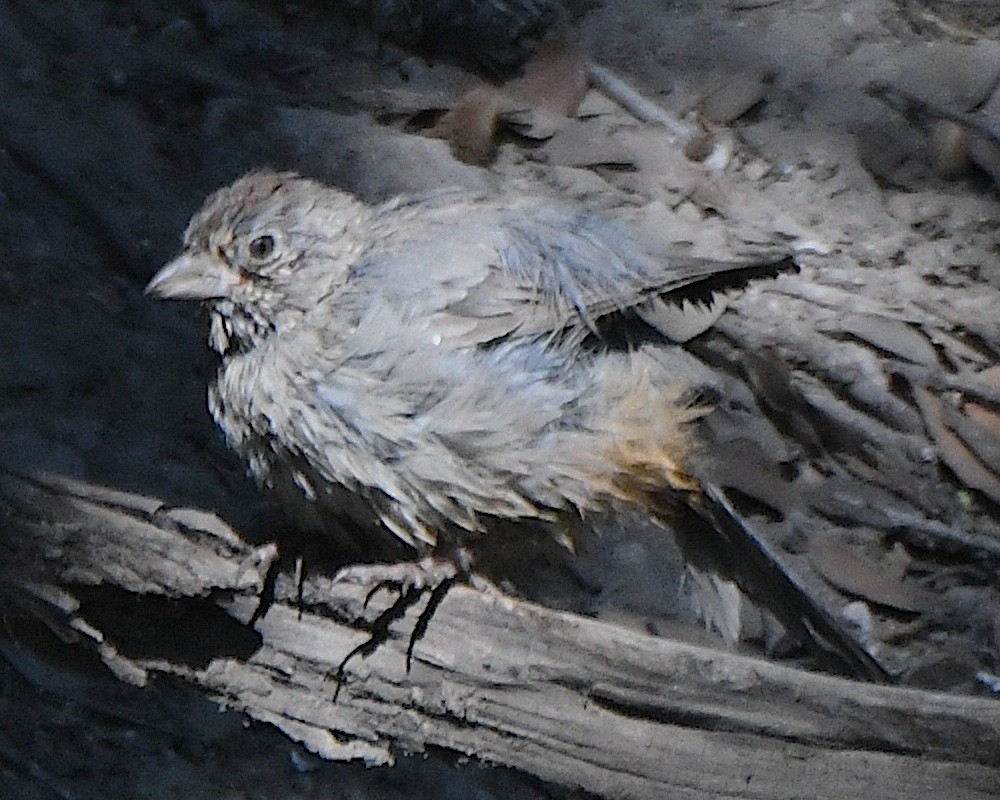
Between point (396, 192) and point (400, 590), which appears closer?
point (400, 590)

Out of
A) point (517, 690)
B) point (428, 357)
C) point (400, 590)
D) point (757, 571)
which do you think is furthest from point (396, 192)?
point (517, 690)

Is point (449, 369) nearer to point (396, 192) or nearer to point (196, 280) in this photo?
point (196, 280)

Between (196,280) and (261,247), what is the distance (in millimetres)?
144

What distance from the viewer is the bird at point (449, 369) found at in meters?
2.81

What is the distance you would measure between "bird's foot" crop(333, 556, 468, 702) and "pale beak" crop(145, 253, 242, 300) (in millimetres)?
615

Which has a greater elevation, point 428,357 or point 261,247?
point 261,247

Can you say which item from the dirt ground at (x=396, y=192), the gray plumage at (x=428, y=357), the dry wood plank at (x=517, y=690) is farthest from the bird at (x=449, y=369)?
the dirt ground at (x=396, y=192)

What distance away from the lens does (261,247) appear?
9.81ft

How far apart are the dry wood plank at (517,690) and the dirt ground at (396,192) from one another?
3.48 ft

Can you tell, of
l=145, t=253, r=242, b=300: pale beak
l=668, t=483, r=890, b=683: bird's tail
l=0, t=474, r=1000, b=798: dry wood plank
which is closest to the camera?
l=0, t=474, r=1000, b=798: dry wood plank

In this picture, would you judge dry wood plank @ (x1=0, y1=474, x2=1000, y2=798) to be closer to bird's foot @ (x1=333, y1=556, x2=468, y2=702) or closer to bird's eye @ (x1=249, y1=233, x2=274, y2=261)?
bird's foot @ (x1=333, y1=556, x2=468, y2=702)

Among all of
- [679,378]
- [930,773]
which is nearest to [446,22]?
[679,378]

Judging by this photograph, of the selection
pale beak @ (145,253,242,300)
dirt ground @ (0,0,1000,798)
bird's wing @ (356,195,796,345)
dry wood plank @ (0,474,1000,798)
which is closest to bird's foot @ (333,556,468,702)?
dry wood plank @ (0,474,1000,798)

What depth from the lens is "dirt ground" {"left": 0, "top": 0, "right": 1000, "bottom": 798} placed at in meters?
3.75
